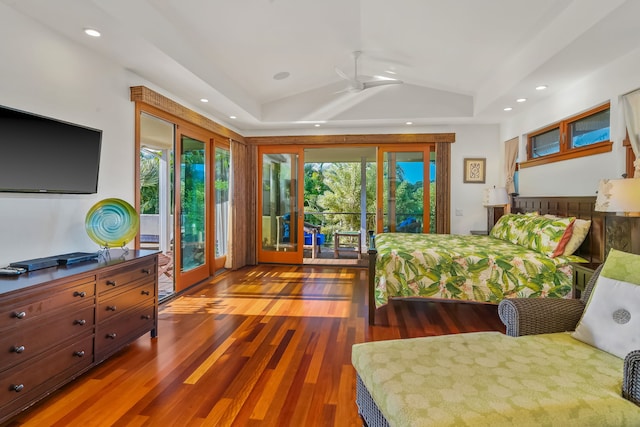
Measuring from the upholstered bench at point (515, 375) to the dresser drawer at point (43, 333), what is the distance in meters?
1.70

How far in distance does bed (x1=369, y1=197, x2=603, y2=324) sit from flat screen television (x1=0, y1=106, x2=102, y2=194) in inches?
97.7

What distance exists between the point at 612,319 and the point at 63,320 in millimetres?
2892

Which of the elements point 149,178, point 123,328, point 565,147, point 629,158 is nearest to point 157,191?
point 149,178

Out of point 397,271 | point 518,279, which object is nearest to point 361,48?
point 397,271

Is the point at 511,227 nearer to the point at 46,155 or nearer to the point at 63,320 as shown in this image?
the point at 63,320

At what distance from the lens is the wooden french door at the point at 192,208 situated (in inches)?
170

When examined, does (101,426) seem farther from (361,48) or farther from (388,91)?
(388,91)

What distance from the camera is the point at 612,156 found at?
309cm

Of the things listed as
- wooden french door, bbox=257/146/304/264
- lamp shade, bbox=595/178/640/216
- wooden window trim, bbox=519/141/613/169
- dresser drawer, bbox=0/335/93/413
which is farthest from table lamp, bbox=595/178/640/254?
wooden french door, bbox=257/146/304/264

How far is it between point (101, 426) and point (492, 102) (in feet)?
15.9

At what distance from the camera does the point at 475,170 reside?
5.66 metres

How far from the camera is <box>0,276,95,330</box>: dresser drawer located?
1.74 meters

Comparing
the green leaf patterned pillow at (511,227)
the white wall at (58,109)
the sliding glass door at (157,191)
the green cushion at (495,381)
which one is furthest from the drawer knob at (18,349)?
the green leaf patterned pillow at (511,227)

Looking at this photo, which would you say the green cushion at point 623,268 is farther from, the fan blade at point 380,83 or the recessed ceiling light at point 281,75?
the recessed ceiling light at point 281,75
